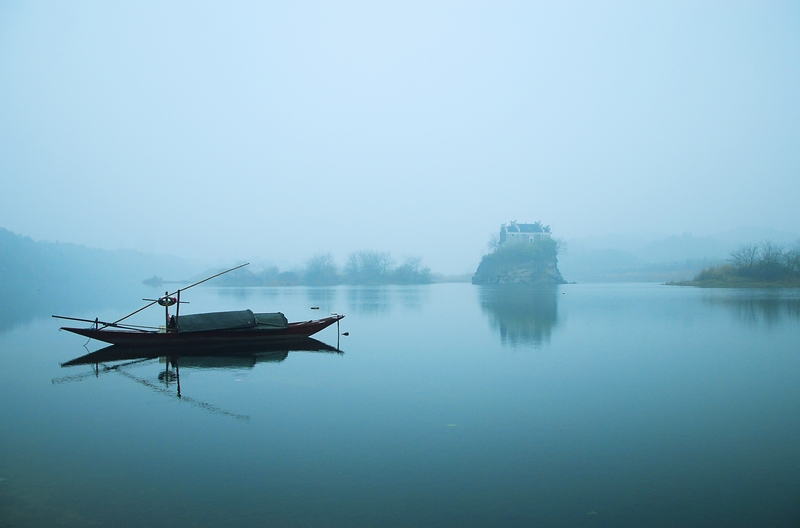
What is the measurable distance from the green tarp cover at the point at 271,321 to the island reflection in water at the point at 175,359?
2.93ft

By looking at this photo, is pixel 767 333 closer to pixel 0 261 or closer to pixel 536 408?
pixel 536 408

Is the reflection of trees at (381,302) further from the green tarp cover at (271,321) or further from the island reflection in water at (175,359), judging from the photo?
the island reflection in water at (175,359)

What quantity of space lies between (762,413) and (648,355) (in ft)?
23.5

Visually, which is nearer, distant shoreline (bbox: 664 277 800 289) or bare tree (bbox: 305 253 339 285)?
distant shoreline (bbox: 664 277 800 289)

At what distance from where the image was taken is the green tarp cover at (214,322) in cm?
1933

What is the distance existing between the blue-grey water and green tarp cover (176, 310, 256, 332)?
6.48 feet

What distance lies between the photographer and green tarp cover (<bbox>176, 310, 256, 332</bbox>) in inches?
761

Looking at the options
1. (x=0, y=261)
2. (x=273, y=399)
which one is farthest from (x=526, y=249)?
(x=0, y=261)

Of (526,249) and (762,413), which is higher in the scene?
(526,249)

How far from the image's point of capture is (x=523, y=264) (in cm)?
13138

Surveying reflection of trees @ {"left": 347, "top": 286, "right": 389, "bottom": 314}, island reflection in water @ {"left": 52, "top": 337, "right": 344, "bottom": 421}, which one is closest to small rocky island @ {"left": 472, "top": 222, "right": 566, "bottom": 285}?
reflection of trees @ {"left": 347, "top": 286, "right": 389, "bottom": 314}

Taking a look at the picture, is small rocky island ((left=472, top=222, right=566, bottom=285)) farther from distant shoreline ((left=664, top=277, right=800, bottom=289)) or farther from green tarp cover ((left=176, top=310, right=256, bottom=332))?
green tarp cover ((left=176, top=310, right=256, bottom=332))

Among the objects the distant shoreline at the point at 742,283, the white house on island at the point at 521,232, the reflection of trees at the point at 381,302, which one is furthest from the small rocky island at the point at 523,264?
the reflection of trees at the point at 381,302

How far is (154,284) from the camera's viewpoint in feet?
472
